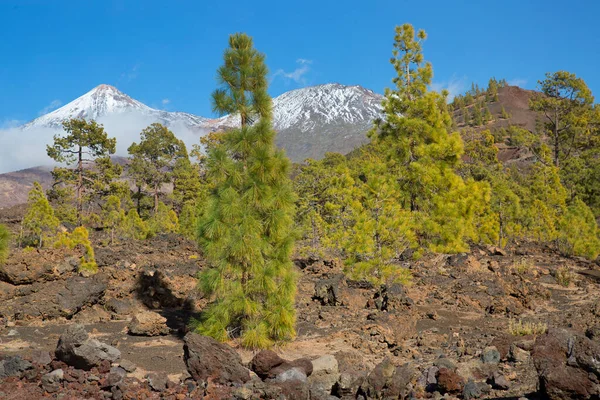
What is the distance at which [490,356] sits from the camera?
6883 millimetres

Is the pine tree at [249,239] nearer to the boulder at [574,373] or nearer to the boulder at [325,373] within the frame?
the boulder at [325,373]

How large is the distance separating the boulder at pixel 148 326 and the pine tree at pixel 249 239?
1.43 meters

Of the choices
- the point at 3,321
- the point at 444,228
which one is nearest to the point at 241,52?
the point at 3,321

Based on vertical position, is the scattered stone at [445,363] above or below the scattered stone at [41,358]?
below

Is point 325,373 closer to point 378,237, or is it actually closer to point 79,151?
point 378,237

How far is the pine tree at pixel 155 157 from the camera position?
39.9 metres

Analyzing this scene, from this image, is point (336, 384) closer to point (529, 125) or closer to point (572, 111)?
point (572, 111)

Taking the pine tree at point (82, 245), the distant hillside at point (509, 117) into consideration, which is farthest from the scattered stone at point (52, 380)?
the distant hillside at point (509, 117)

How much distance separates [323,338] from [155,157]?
1464 inches

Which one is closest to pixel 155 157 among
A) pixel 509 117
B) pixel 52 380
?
pixel 52 380

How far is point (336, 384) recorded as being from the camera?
625cm

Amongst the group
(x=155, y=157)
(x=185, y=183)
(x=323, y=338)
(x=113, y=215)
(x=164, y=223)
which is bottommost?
(x=323, y=338)

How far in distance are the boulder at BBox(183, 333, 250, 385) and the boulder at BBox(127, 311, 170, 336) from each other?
292 centimetres

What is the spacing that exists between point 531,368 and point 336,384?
8.48 feet
